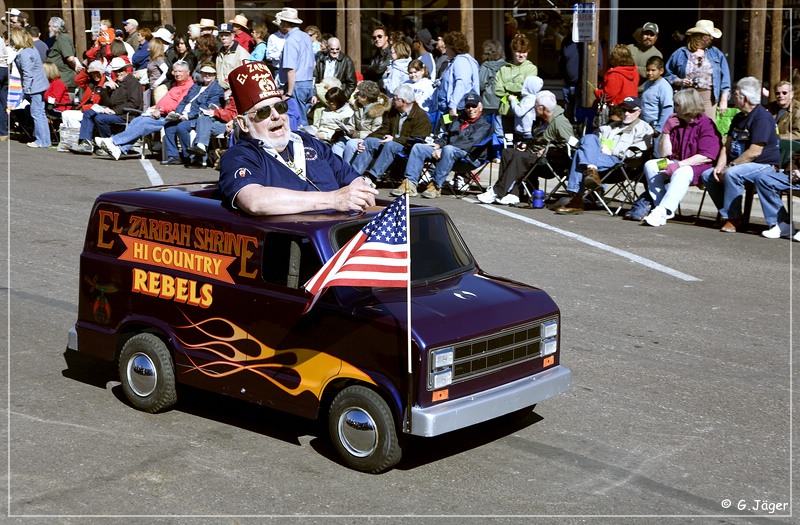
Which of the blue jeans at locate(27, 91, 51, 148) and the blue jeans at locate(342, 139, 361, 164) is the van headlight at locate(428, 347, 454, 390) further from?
the blue jeans at locate(27, 91, 51, 148)

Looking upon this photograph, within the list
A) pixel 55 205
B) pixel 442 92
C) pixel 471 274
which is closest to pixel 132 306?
pixel 471 274

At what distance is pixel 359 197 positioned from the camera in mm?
6262

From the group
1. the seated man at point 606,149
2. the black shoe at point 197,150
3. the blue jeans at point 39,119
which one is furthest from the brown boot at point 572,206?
the blue jeans at point 39,119

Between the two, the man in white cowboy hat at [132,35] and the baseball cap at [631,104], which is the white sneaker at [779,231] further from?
the man in white cowboy hat at [132,35]

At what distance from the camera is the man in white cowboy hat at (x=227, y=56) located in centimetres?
1756

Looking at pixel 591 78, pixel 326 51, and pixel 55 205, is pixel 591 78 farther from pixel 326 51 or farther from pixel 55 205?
pixel 55 205

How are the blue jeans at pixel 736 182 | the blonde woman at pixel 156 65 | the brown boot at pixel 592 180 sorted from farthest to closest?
the blonde woman at pixel 156 65, the brown boot at pixel 592 180, the blue jeans at pixel 736 182

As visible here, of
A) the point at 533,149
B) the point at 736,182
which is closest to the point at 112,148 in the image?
the point at 533,149

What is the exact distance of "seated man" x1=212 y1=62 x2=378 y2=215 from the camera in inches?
245

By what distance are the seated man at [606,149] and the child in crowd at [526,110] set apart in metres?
1.62

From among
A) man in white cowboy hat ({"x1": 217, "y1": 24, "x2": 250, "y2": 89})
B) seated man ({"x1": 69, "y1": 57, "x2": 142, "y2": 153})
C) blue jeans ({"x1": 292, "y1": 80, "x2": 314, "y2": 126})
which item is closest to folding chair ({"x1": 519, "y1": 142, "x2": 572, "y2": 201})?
blue jeans ({"x1": 292, "y1": 80, "x2": 314, "y2": 126})

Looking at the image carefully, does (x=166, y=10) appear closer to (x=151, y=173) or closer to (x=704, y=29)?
(x=151, y=173)

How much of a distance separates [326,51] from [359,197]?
13498 mm

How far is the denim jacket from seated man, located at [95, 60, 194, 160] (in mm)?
7480
